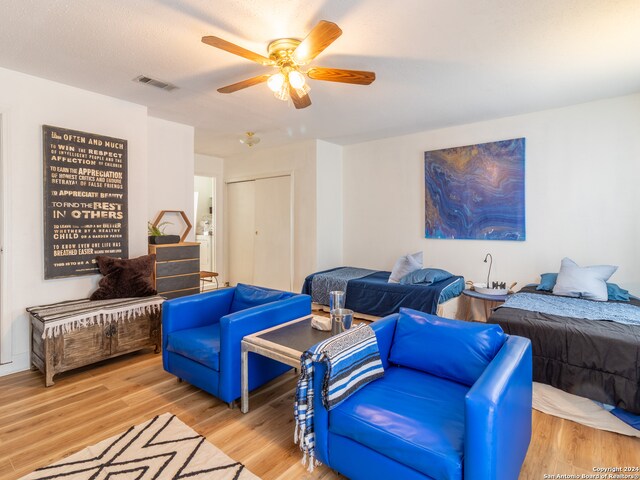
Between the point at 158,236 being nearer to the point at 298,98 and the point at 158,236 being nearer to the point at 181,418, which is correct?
the point at 181,418

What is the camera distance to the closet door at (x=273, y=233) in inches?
219

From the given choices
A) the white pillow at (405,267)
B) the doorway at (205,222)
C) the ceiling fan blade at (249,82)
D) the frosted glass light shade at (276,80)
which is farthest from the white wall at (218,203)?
the frosted glass light shade at (276,80)

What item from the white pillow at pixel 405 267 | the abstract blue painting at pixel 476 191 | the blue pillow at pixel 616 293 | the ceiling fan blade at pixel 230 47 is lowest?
the blue pillow at pixel 616 293

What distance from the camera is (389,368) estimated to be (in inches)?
79.8

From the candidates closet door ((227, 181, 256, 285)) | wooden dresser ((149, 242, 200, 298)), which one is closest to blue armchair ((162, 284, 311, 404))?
wooden dresser ((149, 242, 200, 298))

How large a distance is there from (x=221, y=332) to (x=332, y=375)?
0.95m

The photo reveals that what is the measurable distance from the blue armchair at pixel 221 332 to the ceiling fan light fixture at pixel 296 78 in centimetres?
156

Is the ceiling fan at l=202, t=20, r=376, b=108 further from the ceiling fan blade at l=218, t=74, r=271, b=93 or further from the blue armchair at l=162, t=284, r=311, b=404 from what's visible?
the blue armchair at l=162, t=284, r=311, b=404

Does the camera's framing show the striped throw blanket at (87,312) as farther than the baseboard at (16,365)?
No

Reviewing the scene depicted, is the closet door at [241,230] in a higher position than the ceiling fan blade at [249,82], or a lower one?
lower

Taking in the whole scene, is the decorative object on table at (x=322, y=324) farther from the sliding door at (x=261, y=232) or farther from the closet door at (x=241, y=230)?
the closet door at (x=241, y=230)

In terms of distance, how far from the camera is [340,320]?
2.25 metres

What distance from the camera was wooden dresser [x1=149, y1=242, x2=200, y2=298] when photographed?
3.69 meters

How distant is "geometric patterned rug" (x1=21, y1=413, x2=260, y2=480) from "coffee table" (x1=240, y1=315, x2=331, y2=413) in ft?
1.41
